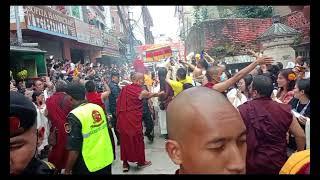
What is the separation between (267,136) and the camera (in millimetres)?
2887

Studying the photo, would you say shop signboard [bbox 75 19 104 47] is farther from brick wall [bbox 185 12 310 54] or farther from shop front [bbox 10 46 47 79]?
shop front [bbox 10 46 47 79]

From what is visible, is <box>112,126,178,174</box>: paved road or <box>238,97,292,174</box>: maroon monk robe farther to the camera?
<box>112,126,178,174</box>: paved road

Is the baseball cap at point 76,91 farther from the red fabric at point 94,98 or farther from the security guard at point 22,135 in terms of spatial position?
the security guard at point 22,135

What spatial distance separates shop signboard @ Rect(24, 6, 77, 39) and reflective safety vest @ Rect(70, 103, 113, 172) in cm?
527

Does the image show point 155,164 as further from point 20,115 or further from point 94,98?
point 20,115

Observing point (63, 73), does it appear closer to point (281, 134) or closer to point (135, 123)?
point (135, 123)

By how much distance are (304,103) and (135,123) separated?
8.99 ft

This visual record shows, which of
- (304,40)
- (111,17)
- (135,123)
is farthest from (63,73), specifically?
(111,17)

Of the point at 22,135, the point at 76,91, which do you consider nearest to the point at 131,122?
the point at 76,91

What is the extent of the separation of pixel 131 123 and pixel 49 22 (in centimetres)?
469

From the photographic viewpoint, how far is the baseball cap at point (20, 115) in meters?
1.30

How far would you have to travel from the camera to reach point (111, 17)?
23.8 metres

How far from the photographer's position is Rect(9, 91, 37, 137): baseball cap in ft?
4.27

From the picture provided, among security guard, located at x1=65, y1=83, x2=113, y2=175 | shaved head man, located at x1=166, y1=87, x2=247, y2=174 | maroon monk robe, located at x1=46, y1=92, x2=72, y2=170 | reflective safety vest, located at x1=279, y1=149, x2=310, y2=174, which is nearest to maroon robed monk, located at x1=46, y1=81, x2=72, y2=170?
maroon monk robe, located at x1=46, y1=92, x2=72, y2=170
